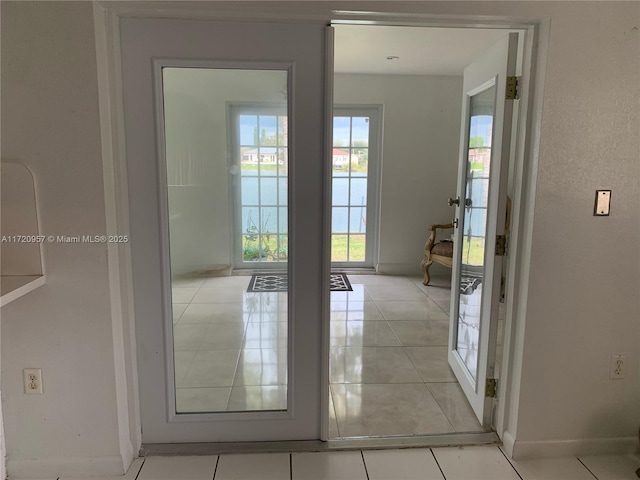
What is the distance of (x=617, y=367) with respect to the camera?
2.01m

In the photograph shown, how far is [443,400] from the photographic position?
2.53 metres

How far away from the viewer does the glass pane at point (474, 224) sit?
227 centimetres

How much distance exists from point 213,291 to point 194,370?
40cm

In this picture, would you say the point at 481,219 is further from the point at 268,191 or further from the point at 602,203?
the point at 268,191

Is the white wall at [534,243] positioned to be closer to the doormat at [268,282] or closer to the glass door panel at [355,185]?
the doormat at [268,282]

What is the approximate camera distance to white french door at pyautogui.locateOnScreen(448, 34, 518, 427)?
6.68 ft

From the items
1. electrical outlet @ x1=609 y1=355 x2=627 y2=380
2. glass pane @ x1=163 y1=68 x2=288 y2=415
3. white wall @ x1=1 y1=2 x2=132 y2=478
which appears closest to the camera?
white wall @ x1=1 y1=2 x2=132 y2=478

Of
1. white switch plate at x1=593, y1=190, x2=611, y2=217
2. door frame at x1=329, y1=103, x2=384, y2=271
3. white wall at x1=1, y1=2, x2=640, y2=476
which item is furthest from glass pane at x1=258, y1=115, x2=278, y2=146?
door frame at x1=329, y1=103, x2=384, y2=271

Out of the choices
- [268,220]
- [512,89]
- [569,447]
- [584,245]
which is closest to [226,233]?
[268,220]

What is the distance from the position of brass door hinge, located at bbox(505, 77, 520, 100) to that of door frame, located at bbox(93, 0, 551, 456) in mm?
54

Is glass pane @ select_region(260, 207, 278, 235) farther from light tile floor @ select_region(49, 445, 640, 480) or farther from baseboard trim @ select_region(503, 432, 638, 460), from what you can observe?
baseboard trim @ select_region(503, 432, 638, 460)

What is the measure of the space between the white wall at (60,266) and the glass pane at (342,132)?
3.72 metres

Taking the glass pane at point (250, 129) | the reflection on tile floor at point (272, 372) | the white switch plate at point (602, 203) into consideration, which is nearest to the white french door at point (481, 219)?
the reflection on tile floor at point (272, 372)

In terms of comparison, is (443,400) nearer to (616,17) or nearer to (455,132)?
(616,17)
